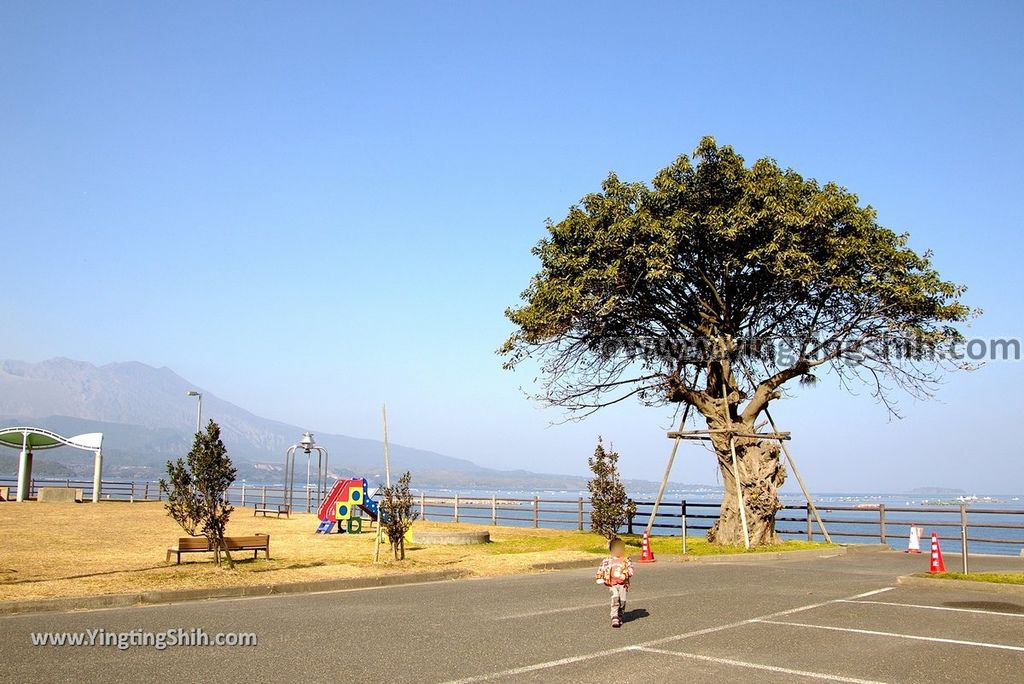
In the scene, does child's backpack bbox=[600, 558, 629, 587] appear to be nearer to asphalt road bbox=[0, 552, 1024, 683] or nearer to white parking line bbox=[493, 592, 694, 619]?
asphalt road bbox=[0, 552, 1024, 683]

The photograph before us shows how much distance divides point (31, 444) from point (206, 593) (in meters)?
40.7

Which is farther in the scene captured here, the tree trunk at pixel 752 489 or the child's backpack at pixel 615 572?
the tree trunk at pixel 752 489

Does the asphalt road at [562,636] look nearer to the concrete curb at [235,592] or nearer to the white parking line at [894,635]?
the white parking line at [894,635]

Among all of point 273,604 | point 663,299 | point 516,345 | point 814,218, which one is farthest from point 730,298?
point 273,604

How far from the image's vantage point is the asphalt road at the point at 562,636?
7.81 meters

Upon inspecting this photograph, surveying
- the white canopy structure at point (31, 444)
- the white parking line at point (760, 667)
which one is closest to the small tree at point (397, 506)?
the white parking line at point (760, 667)

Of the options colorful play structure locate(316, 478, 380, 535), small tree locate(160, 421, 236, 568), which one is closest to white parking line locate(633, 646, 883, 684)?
small tree locate(160, 421, 236, 568)

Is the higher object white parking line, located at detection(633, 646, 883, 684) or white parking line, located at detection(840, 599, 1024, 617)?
white parking line, located at detection(633, 646, 883, 684)

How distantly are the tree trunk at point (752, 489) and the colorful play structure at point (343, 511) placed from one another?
441 inches

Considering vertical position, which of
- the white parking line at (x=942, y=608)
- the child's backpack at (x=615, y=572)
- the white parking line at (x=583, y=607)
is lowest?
the white parking line at (x=583, y=607)

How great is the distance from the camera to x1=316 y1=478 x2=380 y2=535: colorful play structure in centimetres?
2868

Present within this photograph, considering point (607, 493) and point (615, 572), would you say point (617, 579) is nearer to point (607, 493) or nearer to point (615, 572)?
point (615, 572)

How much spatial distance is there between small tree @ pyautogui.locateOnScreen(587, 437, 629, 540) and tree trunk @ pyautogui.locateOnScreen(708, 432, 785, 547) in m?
3.70

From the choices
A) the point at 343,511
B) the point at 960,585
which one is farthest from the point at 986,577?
the point at 343,511
